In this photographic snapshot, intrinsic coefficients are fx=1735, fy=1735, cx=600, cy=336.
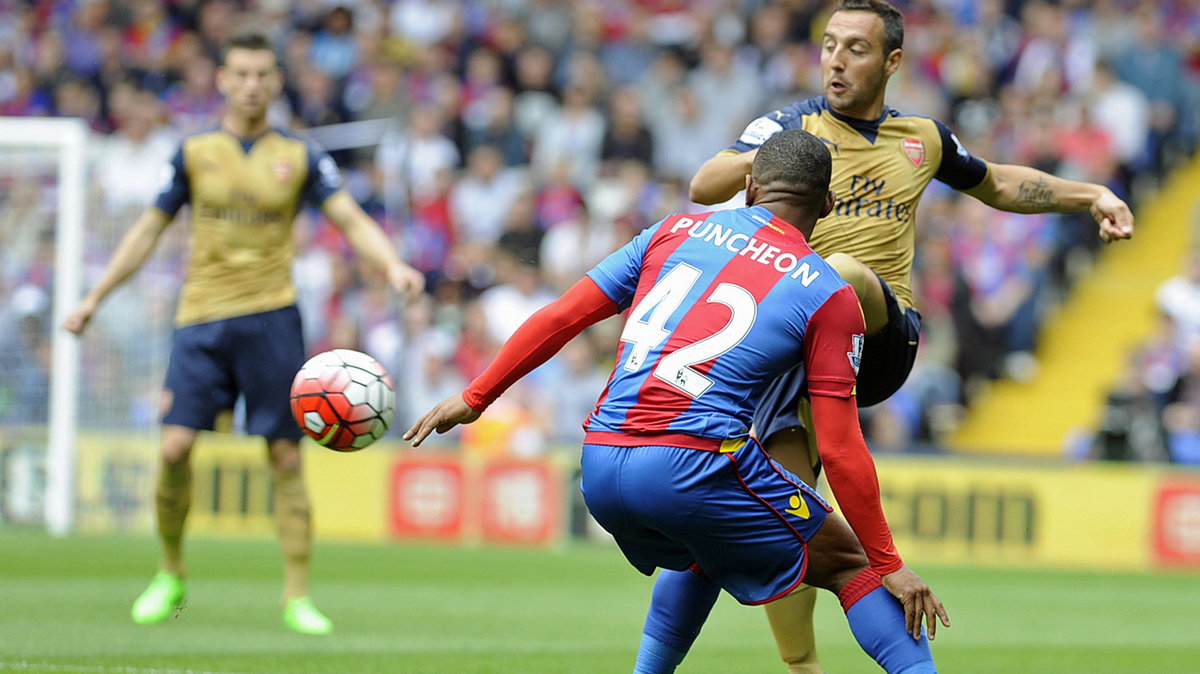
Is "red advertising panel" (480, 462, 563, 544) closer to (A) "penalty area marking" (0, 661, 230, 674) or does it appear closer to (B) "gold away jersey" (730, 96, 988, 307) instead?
(A) "penalty area marking" (0, 661, 230, 674)

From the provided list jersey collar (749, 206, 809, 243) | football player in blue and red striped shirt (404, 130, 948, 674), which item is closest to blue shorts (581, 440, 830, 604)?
football player in blue and red striped shirt (404, 130, 948, 674)

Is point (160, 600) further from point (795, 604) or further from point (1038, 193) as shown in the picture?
point (1038, 193)

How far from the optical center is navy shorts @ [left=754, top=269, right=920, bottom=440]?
5.95 metres

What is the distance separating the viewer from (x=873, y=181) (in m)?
6.34

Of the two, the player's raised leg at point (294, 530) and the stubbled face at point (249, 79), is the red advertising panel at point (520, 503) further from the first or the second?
the stubbled face at point (249, 79)

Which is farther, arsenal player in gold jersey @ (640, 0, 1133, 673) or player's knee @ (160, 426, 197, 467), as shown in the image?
player's knee @ (160, 426, 197, 467)

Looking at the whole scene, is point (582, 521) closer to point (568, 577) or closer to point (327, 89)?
point (568, 577)

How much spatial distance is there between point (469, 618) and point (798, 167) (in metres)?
→ 5.12

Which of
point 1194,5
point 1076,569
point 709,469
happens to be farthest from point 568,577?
point 1194,5

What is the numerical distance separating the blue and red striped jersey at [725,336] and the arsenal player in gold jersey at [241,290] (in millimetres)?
3408

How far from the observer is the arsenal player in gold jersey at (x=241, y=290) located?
27.9ft

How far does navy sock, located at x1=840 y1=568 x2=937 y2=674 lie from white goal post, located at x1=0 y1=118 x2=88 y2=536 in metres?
11.2

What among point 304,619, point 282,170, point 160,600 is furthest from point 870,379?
point 160,600

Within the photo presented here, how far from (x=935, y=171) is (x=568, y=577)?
7.12m
